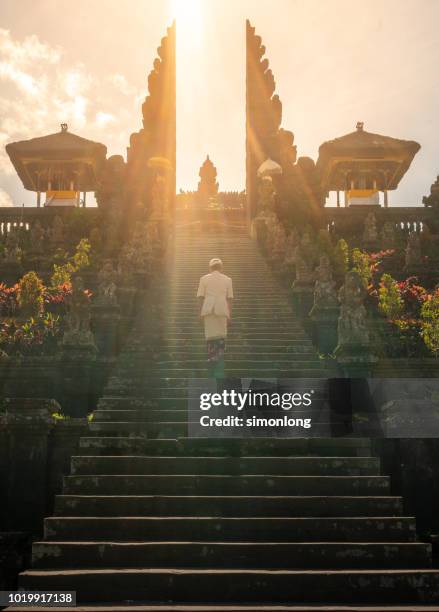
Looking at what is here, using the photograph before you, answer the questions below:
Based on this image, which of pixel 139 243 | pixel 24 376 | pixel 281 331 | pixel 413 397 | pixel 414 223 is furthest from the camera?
pixel 414 223

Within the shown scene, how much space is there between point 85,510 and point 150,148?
23703 millimetres

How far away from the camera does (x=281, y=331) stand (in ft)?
41.5

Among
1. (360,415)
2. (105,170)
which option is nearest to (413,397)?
(360,415)

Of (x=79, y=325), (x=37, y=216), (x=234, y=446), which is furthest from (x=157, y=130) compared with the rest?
(x=234, y=446)

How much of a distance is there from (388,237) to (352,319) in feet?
40.1

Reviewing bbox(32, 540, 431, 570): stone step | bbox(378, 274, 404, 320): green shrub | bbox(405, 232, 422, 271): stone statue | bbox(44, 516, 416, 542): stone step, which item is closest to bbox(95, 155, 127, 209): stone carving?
bbox(405, 232, 422, 271): stone statue

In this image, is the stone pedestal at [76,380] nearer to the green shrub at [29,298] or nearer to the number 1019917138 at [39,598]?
the green shrub at [29,298]

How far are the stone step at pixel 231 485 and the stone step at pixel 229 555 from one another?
2.98 feet

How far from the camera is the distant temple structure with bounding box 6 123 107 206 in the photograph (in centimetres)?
3050

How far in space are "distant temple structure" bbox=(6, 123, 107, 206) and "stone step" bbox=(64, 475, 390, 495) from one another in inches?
911

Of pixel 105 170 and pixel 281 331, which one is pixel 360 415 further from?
pixel 105 170

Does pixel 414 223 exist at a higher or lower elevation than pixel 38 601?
higher

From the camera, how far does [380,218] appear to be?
24688 mm

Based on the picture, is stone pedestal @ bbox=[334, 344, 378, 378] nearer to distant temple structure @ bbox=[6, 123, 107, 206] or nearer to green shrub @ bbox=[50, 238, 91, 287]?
green shrub @ bbox=[50, 238, 91, 287]
